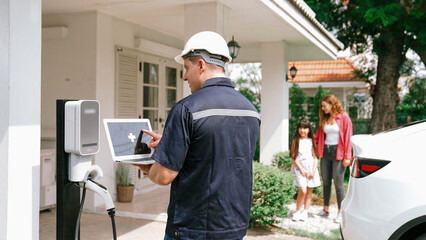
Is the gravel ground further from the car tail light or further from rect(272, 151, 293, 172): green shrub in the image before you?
the car tail light

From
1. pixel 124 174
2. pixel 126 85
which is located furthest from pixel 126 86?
pixel 124 174

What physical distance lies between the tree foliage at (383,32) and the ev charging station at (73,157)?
952 centimetres

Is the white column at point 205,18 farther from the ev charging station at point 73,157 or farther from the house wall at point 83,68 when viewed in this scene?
the ev charging station at point 73,157

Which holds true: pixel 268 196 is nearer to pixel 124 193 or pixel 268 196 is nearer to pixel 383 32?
pixel 124 193

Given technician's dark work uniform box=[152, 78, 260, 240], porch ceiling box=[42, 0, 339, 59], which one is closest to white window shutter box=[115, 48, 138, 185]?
porch ceiling box=[42, 0, 339, 59]

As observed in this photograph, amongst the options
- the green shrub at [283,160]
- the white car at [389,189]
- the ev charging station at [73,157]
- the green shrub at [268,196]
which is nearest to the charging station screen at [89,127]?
the ev charging station at [73,157]

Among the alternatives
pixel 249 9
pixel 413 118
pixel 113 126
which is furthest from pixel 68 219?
pixel 413 118

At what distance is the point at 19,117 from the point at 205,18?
11.6ft

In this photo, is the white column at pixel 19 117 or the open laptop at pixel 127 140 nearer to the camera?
the white column at pixel 19 117

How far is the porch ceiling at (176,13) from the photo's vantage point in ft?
19.0

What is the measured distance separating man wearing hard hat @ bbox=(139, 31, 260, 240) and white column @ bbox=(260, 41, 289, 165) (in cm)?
Result: 693

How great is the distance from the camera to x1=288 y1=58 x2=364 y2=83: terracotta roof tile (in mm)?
18281

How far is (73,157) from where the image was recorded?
8.28ft

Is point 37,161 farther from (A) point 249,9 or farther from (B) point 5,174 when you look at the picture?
(A) point 249,9
